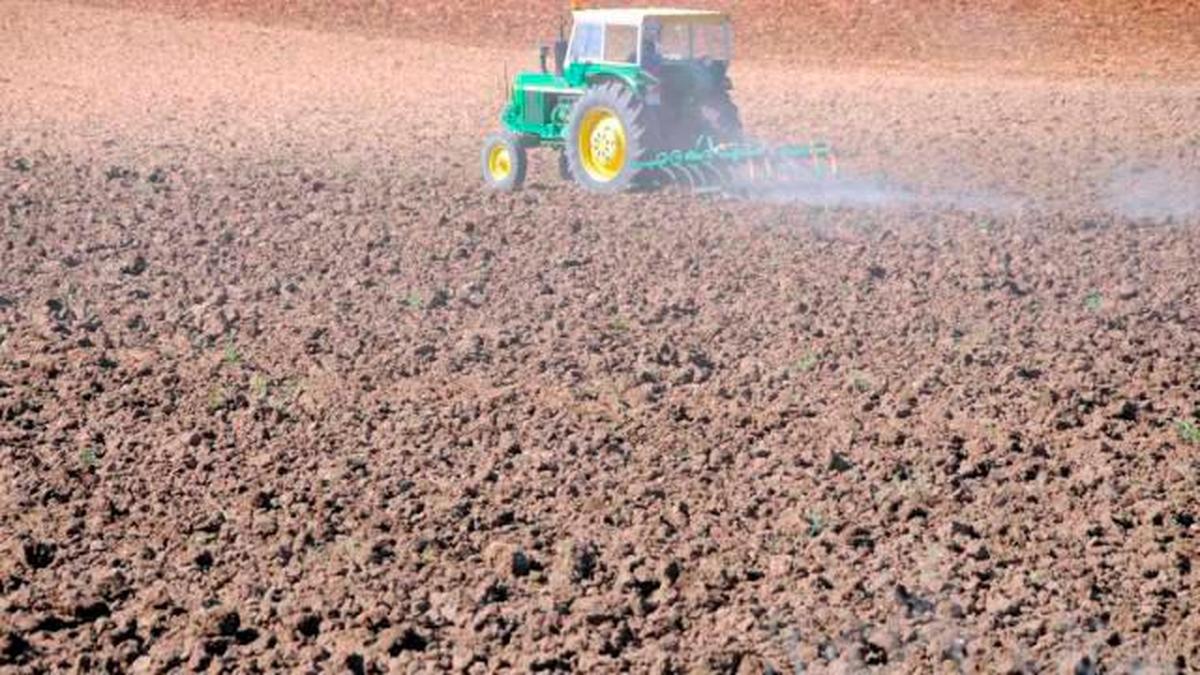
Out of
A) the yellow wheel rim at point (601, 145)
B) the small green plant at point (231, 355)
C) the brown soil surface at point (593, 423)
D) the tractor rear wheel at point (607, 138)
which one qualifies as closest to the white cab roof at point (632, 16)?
the tractor rear wheel at point (607, 138)

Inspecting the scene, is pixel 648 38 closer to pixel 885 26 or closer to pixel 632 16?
pixel 632 16

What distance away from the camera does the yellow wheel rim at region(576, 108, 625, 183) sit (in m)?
12.5

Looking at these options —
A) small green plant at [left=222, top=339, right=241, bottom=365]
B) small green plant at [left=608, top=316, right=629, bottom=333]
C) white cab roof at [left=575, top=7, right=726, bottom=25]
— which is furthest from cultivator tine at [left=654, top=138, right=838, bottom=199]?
small green plant at [left=222, top=339, right=241, bottom=365]

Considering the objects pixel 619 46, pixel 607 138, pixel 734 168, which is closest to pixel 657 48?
pixel 619 46

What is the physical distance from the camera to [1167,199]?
12625mm

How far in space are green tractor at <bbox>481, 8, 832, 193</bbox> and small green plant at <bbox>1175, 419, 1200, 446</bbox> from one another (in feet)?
17.7

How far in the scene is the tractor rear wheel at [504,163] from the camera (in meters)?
13.1

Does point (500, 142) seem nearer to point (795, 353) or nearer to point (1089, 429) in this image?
point (795, 353)

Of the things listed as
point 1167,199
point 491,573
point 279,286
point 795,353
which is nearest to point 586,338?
point 795,353

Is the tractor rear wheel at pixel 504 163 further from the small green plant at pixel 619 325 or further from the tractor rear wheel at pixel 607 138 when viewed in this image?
the small green plant at pixel 619 325

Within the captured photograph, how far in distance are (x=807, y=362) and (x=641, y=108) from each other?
4427 millimetres

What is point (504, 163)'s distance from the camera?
1345 cm

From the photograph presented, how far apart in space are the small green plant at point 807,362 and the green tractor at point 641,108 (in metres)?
4.02

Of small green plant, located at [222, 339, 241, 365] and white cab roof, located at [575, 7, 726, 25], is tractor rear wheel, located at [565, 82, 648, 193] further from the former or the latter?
small green plant, located at [222, 339, 241, 365]
